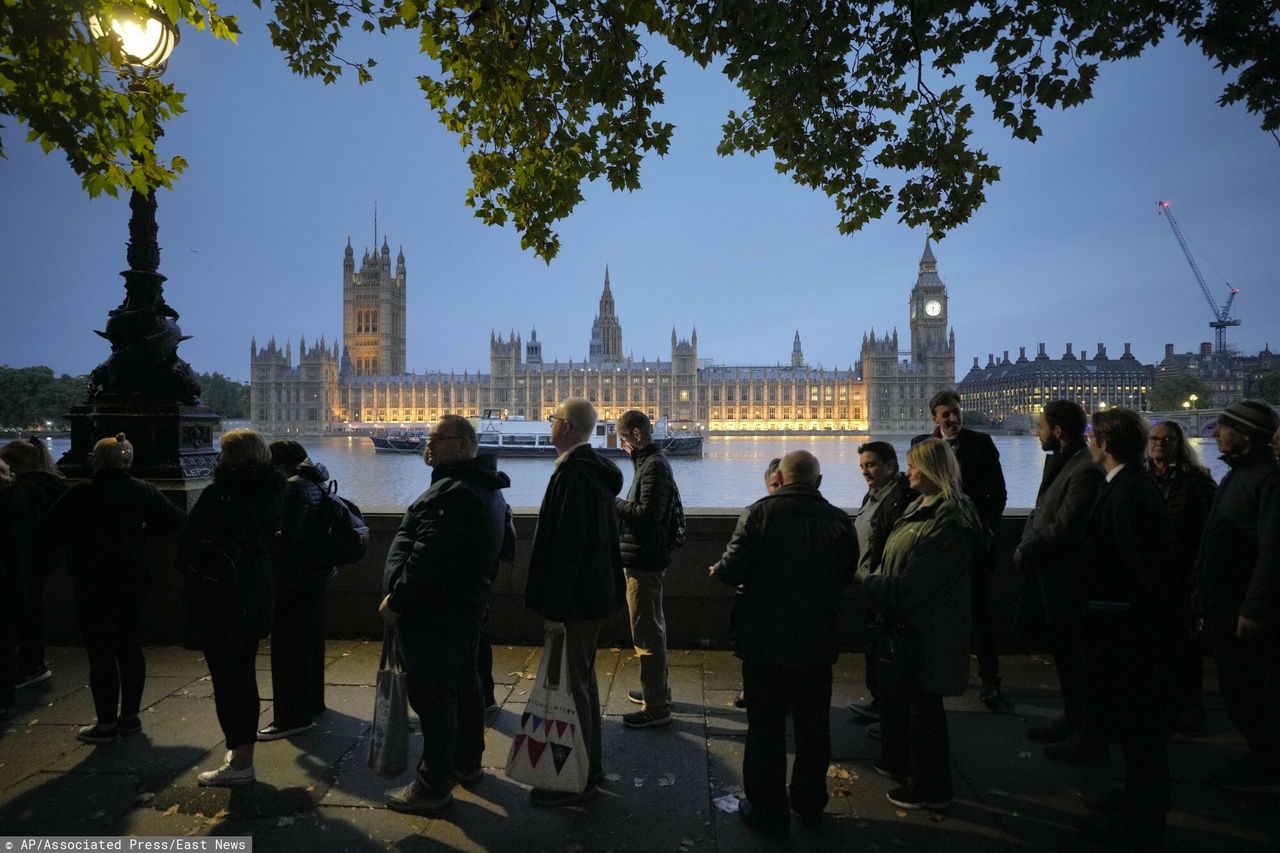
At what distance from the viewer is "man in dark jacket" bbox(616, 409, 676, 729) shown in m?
3.30

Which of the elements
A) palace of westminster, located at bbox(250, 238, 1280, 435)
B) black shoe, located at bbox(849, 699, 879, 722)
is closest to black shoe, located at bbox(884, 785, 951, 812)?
black shoe, located at bbox(849, 699, 879, 722)

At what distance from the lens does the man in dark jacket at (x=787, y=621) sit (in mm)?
2469

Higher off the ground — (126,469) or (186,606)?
(126,469)

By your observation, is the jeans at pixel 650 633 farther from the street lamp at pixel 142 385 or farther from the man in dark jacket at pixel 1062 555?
the street lamp at pixel 142 385

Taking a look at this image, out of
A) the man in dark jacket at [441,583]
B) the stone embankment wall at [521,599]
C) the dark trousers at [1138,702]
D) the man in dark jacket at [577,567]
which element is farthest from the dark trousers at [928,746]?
the stone embankment wall at [521,599]

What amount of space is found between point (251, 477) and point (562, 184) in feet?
8.16

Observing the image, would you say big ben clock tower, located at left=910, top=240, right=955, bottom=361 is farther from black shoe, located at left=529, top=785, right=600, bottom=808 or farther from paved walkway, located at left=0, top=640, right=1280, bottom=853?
black shoe, located at left=529, top=785, right=600, bottom=808

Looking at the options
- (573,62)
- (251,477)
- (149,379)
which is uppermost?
(573,62)

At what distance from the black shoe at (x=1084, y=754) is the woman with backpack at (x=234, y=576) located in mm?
3524

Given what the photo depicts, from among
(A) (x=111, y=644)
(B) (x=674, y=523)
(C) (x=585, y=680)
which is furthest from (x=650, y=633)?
(A) (x=111, y=644)

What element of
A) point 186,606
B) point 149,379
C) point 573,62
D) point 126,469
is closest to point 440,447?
point 186,606

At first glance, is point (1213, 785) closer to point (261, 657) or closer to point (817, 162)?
point (817, 162)

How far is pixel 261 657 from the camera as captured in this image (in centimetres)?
436

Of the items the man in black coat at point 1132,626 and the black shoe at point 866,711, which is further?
the black shoe at point 866,711
